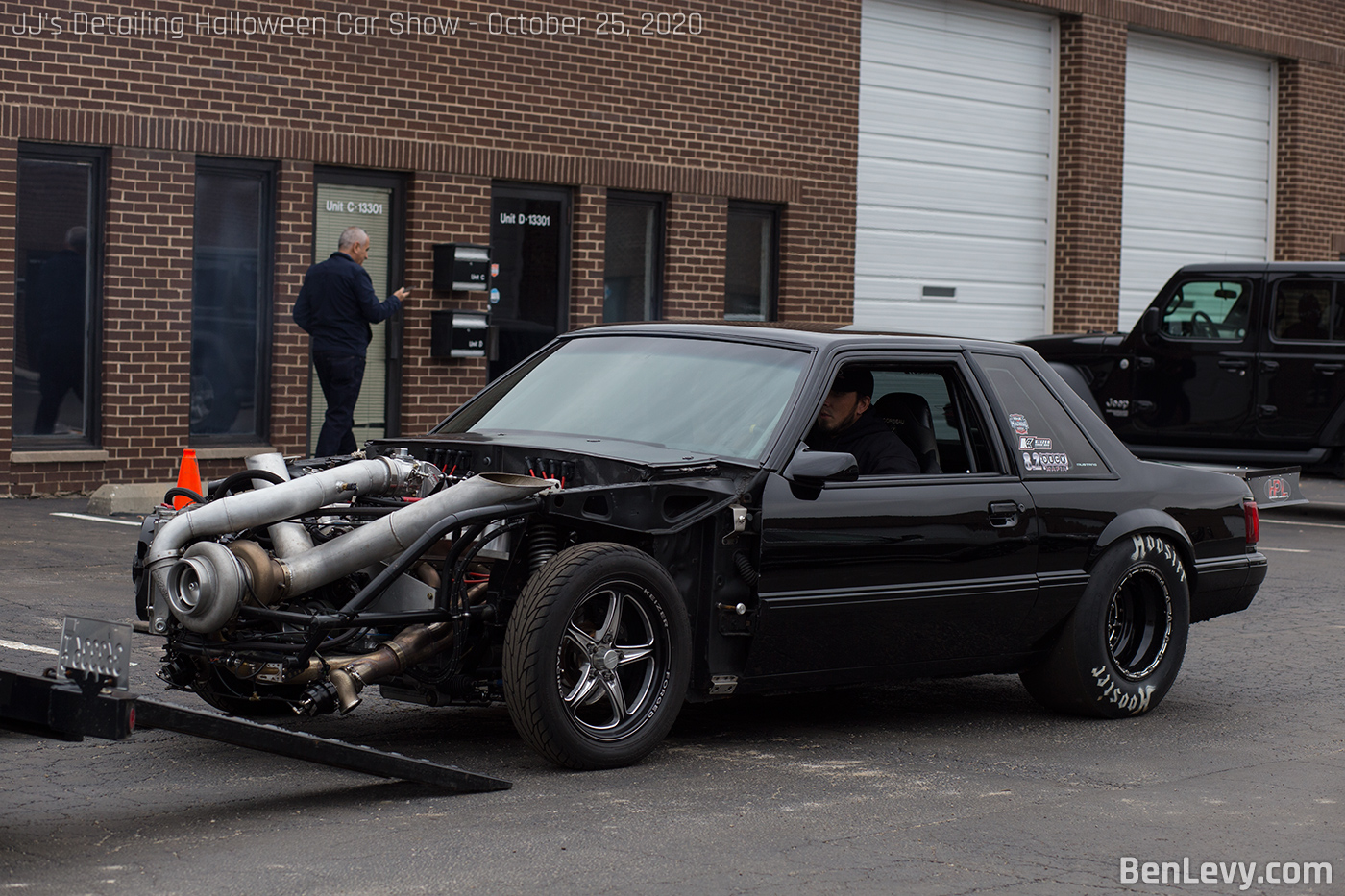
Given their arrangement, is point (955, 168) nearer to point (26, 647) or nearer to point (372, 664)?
point (26, 647)

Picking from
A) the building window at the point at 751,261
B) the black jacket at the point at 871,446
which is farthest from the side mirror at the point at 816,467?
the building window at the point at 751,261

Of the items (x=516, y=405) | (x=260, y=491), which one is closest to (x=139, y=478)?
(x=516, y=405)

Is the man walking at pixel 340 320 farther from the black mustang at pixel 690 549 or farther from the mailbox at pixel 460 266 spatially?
the black mustang at pixel 690 549

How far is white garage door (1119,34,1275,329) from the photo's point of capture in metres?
23.1

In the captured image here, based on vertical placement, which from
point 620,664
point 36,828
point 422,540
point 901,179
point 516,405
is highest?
point 901,179

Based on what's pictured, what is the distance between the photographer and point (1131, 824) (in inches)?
218

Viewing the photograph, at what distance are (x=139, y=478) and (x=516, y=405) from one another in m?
7.99

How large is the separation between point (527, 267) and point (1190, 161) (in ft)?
36.1

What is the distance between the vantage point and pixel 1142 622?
7469mm

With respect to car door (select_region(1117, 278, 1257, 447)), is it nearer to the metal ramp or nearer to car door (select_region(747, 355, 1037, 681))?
car door (select_region(747, 355, 1037, 681))

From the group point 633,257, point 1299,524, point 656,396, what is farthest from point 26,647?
point 1299,524

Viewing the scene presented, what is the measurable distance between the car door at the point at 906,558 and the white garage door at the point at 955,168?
12.8 meters

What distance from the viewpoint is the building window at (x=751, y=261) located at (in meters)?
18.6

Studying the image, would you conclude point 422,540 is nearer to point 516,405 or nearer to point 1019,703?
point 516,405
